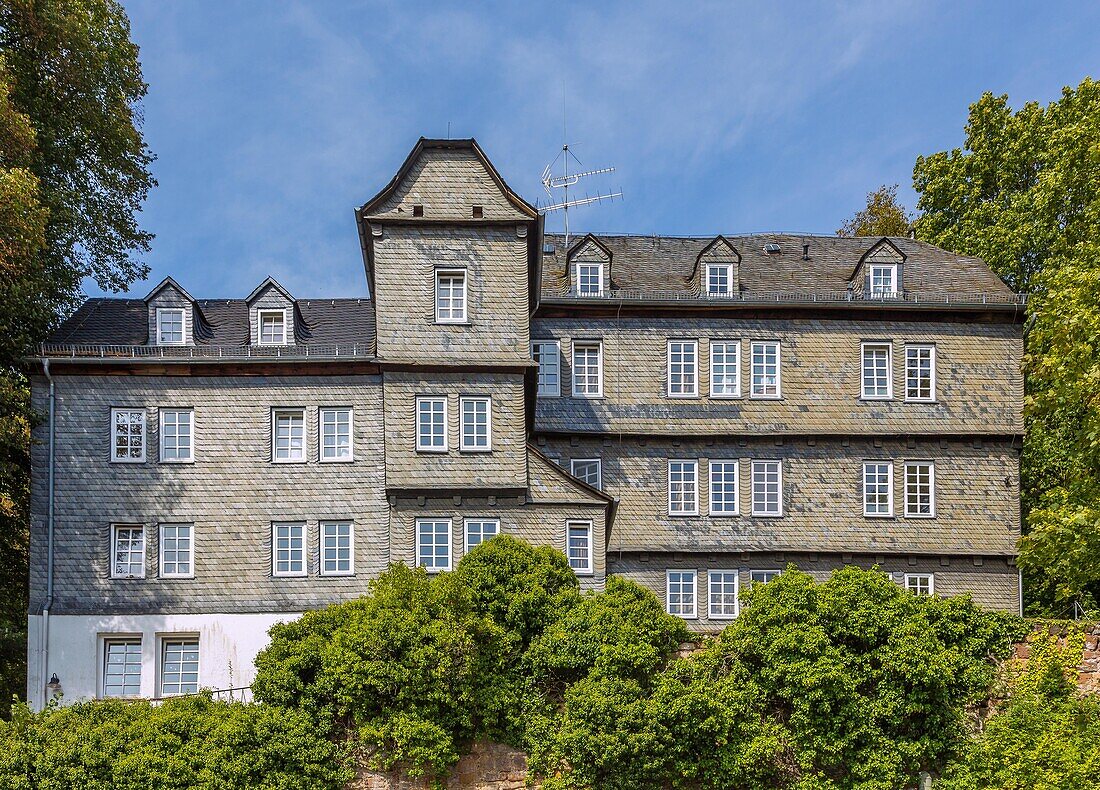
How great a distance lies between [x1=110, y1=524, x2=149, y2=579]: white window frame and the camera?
82.9 feet

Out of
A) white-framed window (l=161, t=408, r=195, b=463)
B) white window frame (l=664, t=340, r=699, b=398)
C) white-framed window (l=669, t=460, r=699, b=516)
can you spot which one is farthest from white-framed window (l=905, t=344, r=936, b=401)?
white-framed window (l=161, t=408, r=195, b=463)

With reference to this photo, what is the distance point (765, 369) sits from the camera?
30609 mm

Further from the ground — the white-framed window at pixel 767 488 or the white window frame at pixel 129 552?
the white-framed window at pixel 767 488

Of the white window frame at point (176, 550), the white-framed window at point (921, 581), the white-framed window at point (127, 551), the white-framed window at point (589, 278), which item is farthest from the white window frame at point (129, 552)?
the white-framed window at point (921, 581)

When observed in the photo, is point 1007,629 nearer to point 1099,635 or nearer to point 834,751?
point 1099,635

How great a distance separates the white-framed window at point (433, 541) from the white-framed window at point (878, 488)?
11796 millimetres

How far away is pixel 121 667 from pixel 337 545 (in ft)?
17.6

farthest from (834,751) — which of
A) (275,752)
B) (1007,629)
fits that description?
(275,752)

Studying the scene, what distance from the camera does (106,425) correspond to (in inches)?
1017

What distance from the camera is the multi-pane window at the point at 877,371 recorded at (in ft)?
101

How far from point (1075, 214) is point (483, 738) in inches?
857

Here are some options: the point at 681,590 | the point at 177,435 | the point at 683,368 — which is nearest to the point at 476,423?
the point at 177,435

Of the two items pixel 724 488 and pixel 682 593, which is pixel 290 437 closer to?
pixel 682 593

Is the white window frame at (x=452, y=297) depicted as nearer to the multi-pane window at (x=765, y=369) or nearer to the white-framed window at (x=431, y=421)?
the white-framed window at (x=431, y=421)
